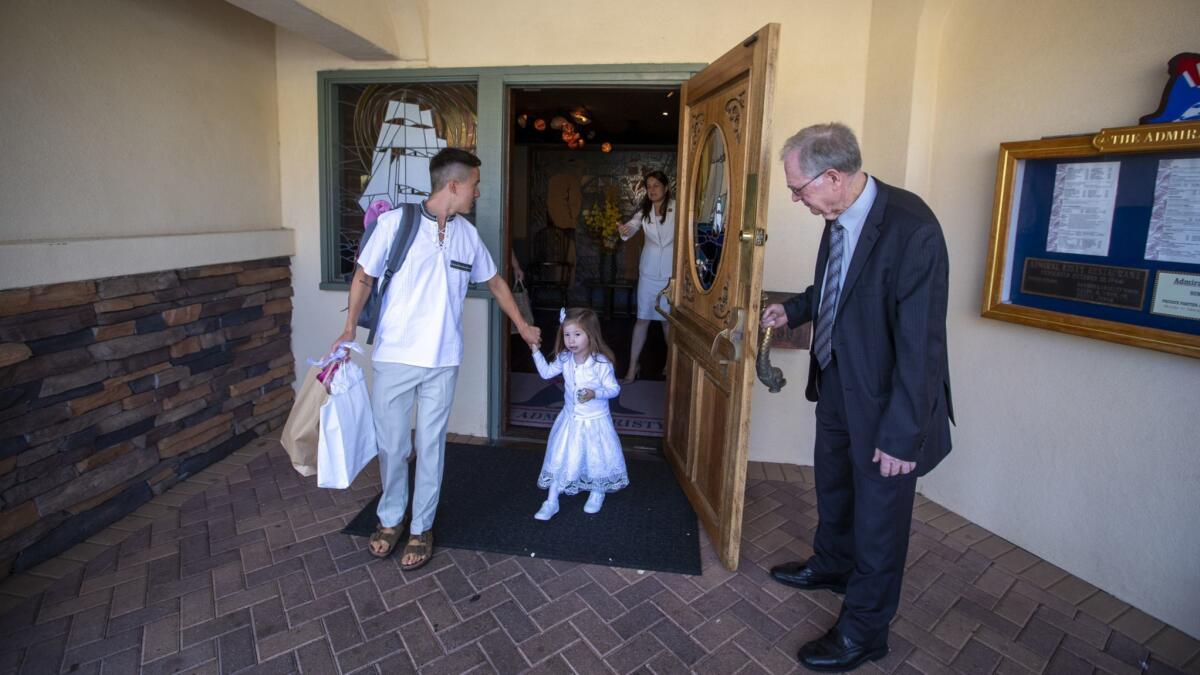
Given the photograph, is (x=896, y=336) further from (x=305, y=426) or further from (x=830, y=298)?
(x=305, y=426)

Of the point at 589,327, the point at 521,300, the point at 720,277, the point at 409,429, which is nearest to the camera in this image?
the point at 409,429

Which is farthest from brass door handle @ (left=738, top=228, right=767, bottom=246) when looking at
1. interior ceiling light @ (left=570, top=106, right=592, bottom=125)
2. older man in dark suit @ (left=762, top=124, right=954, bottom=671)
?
interior ceiling light @ (left=570, top=106, right=592, bottom=125)

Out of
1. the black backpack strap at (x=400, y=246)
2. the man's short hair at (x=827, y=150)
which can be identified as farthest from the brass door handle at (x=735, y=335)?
the black backpack strap at (x=400, y=246)

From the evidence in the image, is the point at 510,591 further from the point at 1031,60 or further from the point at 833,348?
the point at 1031,60

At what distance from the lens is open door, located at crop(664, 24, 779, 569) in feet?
9.31

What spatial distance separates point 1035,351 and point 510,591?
112 inches

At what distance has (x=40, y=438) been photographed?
3.10 m

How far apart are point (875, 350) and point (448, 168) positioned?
1969 millimetres

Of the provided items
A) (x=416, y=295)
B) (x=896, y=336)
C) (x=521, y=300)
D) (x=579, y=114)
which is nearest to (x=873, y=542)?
(x=896, y=336)

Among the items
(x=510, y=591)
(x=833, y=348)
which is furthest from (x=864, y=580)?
(x=510, y=591)

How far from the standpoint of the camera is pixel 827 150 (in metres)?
2.37

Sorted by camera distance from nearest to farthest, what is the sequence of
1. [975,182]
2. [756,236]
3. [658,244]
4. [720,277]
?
[756,236] < [720,277] < [975,182] < [658,244]

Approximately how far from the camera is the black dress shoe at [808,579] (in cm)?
302

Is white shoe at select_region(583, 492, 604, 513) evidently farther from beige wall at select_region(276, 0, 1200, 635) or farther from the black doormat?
beige wall at select_region(276, 0, 1200, 635)
